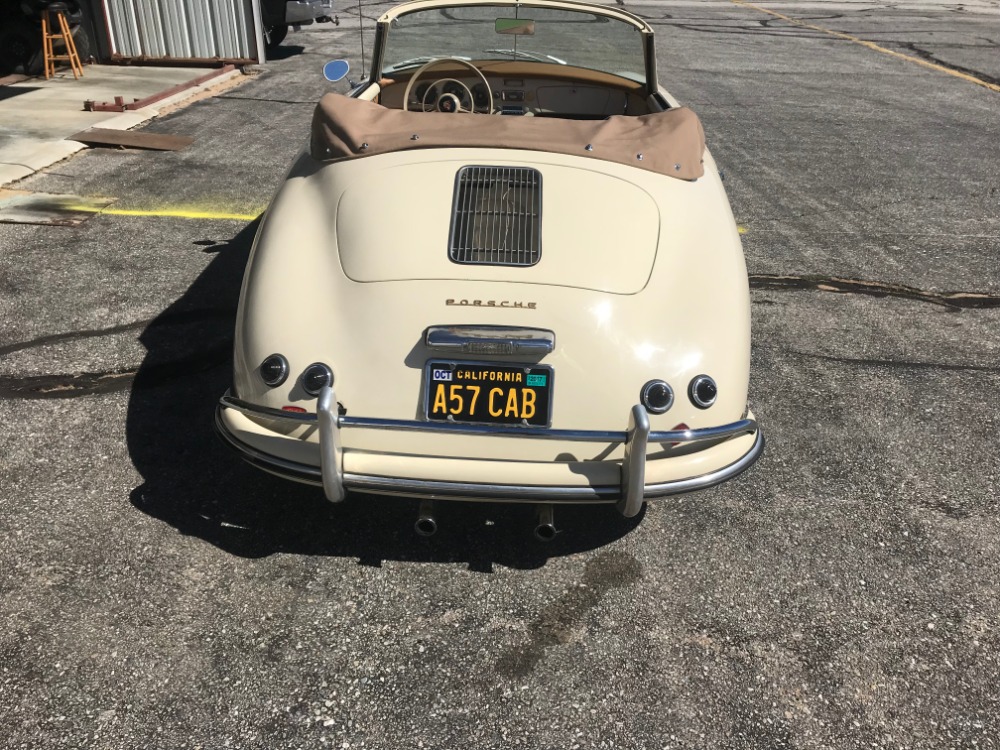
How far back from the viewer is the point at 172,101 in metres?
9.33

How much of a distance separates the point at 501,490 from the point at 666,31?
16.2 metres

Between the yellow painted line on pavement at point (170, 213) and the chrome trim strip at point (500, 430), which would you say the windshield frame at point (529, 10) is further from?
the chrome trim strip at point (500, 430)

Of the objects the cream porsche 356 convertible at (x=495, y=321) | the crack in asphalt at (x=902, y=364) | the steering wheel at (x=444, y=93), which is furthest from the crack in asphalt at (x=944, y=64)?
the cream porsche 356 convertible at (x=495, y=321)

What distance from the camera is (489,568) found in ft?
9.20

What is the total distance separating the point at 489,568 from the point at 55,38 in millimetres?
10864

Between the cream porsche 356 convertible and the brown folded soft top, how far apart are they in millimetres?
12

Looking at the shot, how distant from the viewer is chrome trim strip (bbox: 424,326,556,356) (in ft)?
8.16

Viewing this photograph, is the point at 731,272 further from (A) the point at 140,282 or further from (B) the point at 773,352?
(A) the point at 140,282

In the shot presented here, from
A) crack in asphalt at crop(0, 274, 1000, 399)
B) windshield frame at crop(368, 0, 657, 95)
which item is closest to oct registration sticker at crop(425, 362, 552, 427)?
crack in asphalt at crop(0, 274, 1000, 399)

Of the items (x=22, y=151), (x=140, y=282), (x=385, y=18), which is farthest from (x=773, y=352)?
(x=22, y=151)

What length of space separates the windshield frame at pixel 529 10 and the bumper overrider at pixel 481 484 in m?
2.68

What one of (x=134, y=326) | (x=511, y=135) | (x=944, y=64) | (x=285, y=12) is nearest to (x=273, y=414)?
(x=511, y=135)

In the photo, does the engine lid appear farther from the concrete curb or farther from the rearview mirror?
the concrete curb

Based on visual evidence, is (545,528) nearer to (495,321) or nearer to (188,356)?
(495,321)
